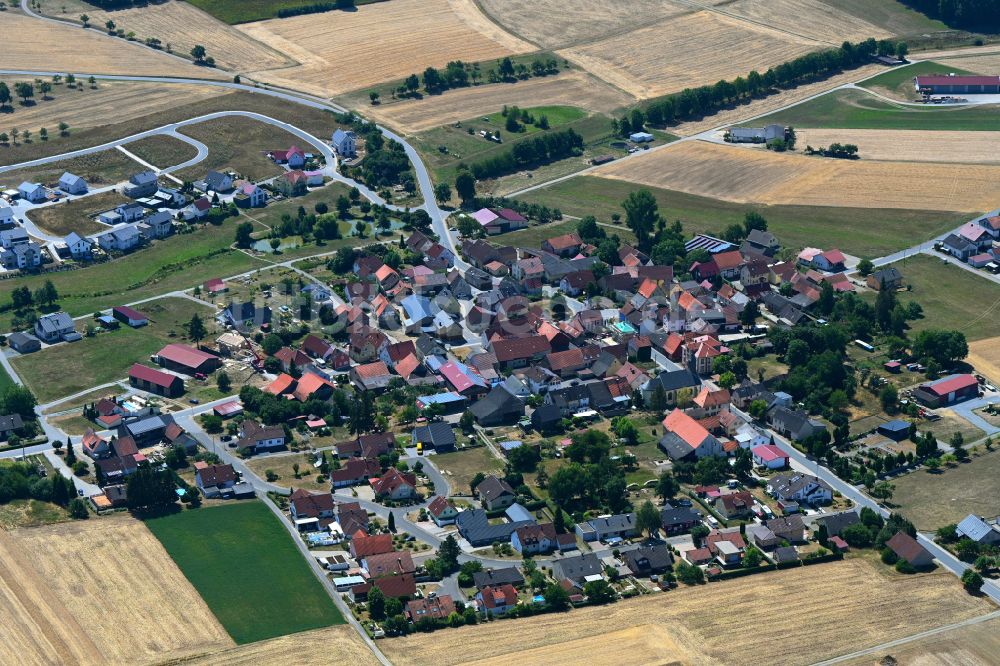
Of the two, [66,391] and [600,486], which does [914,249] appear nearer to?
[600,486]

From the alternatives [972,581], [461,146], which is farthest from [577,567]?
[461,146]

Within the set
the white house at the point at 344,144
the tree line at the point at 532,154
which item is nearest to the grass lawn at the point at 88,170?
the white house at the point at 344,144

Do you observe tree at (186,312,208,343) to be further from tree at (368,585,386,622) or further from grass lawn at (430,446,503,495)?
tree at (368,585,386,622)

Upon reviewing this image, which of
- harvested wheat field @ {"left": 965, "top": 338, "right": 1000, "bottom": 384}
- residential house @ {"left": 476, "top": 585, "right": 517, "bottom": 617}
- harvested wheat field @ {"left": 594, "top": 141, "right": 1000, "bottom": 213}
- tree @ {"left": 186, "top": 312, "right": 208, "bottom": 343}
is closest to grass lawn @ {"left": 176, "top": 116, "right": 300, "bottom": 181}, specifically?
harvested wheat field @ {"left": 594, "top": 141, "right": 1000, "bottom": 213}

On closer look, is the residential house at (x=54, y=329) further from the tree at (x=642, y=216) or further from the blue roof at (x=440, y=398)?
the tree at (x=642, y=216)

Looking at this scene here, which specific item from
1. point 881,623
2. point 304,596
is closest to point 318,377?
point 304,596

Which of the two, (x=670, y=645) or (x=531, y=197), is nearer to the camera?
(x=670, y=645)
